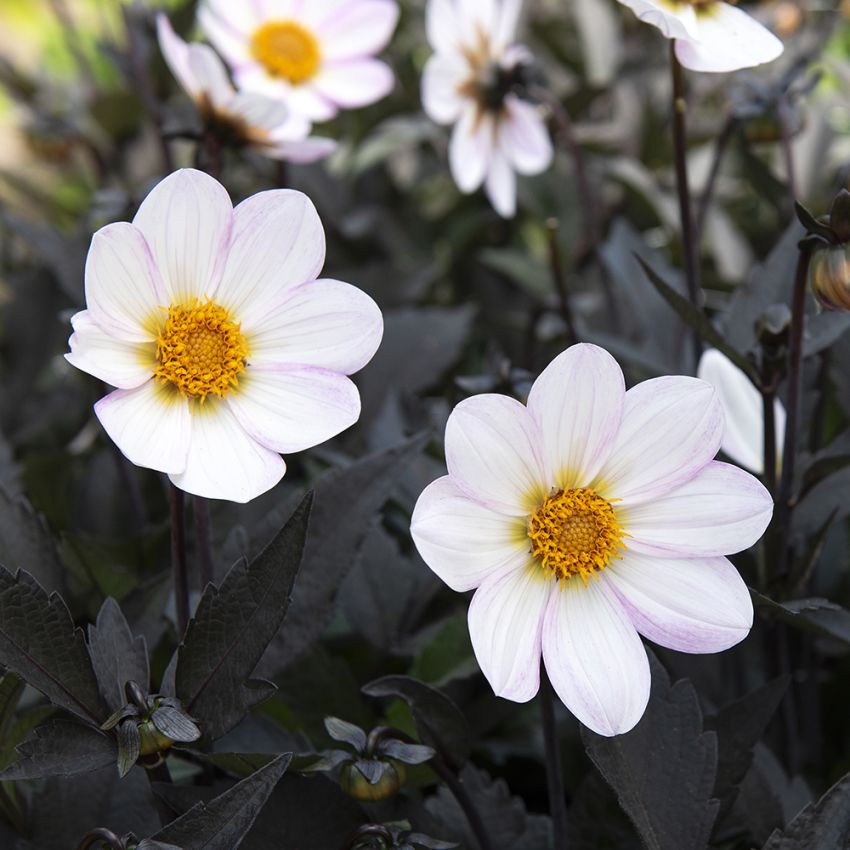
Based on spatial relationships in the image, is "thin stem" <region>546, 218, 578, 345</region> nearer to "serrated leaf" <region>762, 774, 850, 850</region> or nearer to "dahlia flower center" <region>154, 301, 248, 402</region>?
"dahlia flower center" <region>154, 301, 248, 402</region>

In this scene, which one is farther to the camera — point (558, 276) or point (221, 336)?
point (558, 276)

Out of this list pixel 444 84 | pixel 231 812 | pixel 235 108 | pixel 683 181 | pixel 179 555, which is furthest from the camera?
pixel 444 84

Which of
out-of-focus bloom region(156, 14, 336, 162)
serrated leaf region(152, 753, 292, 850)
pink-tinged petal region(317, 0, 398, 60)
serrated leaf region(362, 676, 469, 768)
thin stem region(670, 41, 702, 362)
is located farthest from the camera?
pink-tinged petal region(317, 0, 398, 60)

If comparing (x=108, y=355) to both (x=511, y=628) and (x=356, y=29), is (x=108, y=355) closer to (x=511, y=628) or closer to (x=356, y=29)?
(x=511, y=628)

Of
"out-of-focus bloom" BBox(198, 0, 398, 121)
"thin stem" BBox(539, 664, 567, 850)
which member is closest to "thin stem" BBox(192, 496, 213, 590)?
"thin stem" BBox(539, 664, 567, 850)

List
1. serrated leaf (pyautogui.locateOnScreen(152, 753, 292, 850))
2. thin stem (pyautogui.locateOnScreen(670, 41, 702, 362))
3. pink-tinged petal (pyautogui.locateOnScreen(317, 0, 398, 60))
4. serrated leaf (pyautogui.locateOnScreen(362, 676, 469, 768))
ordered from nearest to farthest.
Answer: serrated leaf (pyautogui.locateOnScreen(152, 753, 292, 850))
serrated leaf (pyautogui.locateOnScreen(362, 676, 469, 768))
thin stem (pyautogui.locateOnScreen(670, 41, 702, 362))
pink-tinged petal (pyautogui.locateOnScreen(317, 0, 398, 60))

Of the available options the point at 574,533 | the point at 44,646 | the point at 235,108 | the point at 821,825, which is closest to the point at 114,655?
the point at 44,646

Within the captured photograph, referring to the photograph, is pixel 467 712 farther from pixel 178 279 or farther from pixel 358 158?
pixel 358 158
